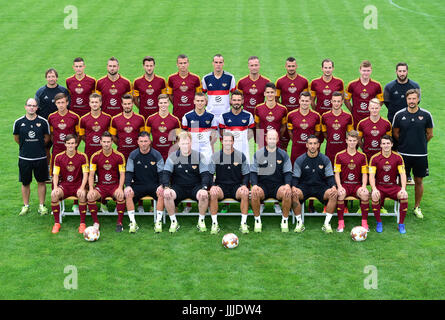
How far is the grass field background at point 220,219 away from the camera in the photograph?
848 cm

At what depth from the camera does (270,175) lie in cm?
1054

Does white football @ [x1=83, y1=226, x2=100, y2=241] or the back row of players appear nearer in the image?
white football @ [x1=83, y1=226, x2=100, y2=241]

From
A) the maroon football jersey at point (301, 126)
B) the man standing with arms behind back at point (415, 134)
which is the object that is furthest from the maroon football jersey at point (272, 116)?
the man standing with arms behind back at point (415, 134)

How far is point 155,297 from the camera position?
8148 millimetres

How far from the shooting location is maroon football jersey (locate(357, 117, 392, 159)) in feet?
35.9

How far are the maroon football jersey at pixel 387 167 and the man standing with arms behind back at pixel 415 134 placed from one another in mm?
513

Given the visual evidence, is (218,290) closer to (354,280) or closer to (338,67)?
(354,280)

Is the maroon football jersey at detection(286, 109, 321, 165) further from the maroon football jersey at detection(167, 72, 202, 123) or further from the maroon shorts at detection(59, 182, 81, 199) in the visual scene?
the maroon shorts at detection(59, 182, 81, 199)

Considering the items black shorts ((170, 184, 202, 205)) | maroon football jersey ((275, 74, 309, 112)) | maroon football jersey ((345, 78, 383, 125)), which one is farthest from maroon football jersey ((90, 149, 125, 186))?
maroon football jersey ((345, 78, 383, 125))

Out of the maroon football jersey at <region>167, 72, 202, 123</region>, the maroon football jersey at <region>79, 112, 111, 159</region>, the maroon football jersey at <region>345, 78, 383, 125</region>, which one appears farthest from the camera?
the maroon football jersey at <region>167, 72, 202, 123</region>

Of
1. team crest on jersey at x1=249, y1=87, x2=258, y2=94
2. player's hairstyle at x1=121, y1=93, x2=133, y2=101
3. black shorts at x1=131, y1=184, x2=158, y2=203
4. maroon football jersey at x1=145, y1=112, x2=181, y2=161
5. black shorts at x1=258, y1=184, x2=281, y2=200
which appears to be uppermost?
player's hairstyle at x1=121, y1=93, x2=133, y2=101

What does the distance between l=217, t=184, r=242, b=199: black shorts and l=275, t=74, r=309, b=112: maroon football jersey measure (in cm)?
248

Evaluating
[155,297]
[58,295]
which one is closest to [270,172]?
[155,297]

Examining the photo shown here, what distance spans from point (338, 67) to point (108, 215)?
14.1 m
